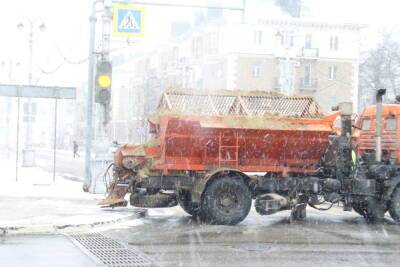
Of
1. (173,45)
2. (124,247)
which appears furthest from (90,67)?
(173,45)

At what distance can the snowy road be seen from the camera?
9.43 m

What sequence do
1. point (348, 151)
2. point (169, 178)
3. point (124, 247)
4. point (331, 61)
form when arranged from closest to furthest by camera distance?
point (124, 247), point (169, 178), point (348, 151), point (331, 61)

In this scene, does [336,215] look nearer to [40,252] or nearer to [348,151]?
[348,151]

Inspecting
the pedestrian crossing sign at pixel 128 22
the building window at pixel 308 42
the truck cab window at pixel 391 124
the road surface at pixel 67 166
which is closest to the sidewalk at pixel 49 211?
the pedestrian crossing sign at pixel 128 22

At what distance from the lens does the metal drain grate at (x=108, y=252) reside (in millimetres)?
9133

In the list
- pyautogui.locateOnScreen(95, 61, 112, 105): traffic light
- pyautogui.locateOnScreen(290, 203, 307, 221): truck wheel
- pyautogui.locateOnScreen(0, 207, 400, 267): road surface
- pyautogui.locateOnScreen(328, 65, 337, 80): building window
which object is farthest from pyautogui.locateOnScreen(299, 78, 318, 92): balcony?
pyautogui.locateOnScreen(290, 203, 307, 221): truck wheel

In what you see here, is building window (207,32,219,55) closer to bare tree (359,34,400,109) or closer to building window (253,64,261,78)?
building window (253,64,261,78)

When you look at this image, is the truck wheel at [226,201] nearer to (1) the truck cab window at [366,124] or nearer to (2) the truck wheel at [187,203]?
(2) the truck wheel at [187,203]

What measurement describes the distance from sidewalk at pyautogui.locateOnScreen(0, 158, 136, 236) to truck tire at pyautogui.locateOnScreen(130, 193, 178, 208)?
395mm

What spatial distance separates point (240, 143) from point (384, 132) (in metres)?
3.56

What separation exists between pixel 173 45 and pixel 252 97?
43964 millimetres

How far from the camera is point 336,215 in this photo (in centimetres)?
1600

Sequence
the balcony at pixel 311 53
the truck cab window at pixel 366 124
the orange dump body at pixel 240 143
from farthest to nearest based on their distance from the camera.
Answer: the balcony at pixel 311 53, the truck cab window at pixel 366 124, the orange dump body at pixel 240 143

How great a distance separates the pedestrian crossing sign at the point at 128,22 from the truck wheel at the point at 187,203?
18.8ft
